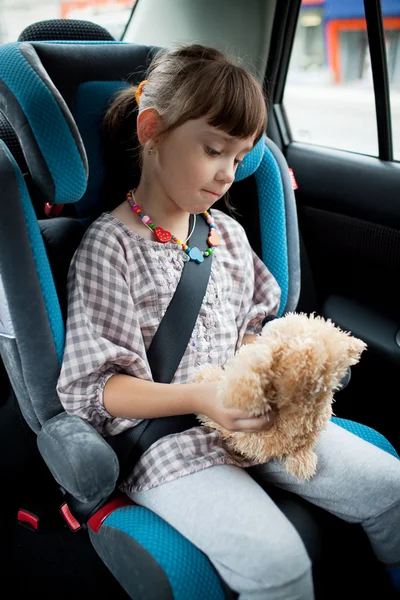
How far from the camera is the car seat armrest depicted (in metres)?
1.09

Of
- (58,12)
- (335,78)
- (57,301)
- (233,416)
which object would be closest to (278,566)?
(233,416)

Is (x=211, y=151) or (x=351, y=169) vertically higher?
(x=211, y=151)

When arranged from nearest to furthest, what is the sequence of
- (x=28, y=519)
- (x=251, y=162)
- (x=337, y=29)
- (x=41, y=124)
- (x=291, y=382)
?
1. (x=291, y=382)
2. (x=41, y=124)
3. (x=251, y=162)
4. (x=28, y=519)
5. (x=337, y=29)

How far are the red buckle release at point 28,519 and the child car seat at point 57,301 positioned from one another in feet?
1.42

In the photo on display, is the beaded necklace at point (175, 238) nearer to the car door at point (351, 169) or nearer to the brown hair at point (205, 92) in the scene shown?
the brown hair at point (205, 92)

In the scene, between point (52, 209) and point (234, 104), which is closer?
point (234, 104)

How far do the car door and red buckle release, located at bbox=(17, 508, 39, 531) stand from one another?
1038 mm

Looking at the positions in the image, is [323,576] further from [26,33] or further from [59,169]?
[26,33]

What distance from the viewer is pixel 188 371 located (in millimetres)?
1360

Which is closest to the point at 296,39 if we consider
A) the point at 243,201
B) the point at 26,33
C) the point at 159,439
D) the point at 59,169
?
the point at 243,201

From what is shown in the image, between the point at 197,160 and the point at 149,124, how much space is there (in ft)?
0.47

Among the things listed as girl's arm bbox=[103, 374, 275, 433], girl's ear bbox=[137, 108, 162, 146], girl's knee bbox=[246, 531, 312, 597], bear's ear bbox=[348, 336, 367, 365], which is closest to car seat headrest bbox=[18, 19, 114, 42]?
girl's ear bbox=[137, 108, 162, 146]

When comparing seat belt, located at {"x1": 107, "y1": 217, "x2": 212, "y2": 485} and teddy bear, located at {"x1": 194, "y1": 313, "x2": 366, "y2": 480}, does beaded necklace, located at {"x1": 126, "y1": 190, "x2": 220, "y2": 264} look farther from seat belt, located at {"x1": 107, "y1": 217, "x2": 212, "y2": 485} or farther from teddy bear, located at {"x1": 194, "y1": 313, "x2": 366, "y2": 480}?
teddy bear, located at {"x1": 194, "y1": 313, "x2": 366, "y2": 480}

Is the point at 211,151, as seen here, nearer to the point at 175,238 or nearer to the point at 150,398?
the point at 175,238
